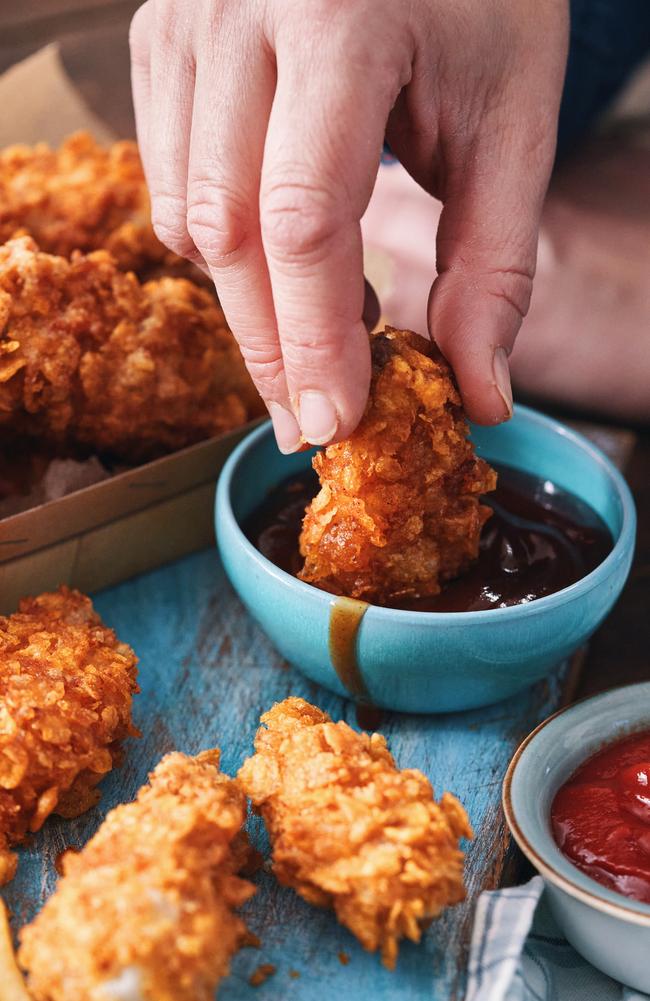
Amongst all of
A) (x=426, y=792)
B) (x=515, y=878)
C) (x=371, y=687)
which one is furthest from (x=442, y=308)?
(x=515, y=878)

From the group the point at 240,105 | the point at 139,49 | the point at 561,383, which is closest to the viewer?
the point at 240,105

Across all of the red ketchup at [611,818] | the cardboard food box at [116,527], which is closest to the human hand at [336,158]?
the cardboard food box at [116,527]

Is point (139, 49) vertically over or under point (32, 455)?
over

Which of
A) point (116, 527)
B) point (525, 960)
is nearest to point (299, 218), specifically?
point (116, 527)

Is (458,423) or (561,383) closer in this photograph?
(458,423)

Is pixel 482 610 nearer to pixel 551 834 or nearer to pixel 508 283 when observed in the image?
pixel 551 834

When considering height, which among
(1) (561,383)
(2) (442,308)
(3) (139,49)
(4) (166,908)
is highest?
(3) (139,49)

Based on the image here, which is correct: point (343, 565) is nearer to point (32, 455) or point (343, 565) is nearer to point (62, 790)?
point (62, 790)
